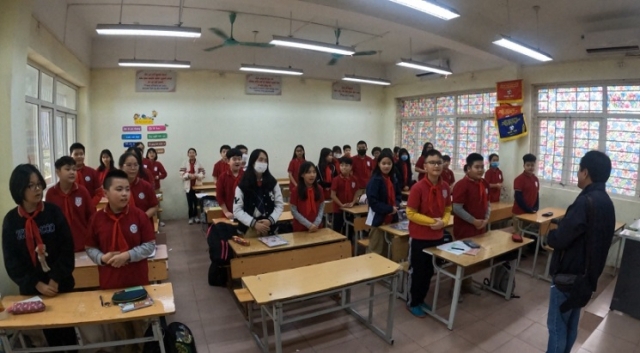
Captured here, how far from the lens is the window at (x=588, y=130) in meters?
5.31

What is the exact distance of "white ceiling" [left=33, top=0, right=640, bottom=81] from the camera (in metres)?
4.49

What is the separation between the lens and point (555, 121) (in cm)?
620

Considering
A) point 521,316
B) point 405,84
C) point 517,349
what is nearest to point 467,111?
point 405,84

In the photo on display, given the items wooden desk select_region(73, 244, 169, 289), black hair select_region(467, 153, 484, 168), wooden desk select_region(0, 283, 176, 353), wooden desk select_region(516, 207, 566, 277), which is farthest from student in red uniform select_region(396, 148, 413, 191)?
wooden desk select_region(0, 283, 176, 353)

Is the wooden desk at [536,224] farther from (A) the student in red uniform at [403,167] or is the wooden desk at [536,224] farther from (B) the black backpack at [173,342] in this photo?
(B) the black backpack at [173,342]

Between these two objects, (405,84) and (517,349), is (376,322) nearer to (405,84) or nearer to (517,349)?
(517,349)

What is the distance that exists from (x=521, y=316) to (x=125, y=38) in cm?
786

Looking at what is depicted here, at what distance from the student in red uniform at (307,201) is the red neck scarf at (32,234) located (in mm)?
2185

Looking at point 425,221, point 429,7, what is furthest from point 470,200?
point 429,7

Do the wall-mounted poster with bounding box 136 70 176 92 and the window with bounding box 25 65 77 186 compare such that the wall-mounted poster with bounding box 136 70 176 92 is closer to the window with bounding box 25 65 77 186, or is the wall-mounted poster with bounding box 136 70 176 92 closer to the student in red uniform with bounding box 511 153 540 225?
the window with bounding box 25 65 77 186

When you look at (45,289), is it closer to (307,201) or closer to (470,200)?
(307,201)

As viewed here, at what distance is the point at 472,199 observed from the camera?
12.1 ft

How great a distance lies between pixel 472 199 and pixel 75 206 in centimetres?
394

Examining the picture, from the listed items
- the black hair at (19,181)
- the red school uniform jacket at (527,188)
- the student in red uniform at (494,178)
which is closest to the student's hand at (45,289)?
the black hair at (19,181)
